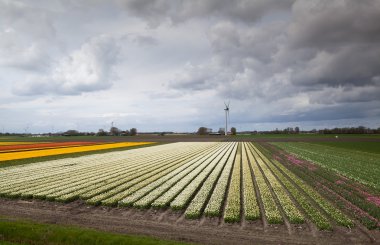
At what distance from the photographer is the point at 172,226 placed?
42.8ft

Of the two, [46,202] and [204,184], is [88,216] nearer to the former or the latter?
[46,202]

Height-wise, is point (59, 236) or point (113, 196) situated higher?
point (113, 196)

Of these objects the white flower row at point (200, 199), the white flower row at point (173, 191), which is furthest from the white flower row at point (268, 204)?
the white flower row at point (173, 191)

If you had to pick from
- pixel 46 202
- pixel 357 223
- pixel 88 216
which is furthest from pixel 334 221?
pixel 46 202

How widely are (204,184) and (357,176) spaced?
1418 centimetres

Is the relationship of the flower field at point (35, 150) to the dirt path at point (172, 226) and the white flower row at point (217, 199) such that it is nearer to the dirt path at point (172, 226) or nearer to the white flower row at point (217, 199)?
the dirt path at point (172, 226)

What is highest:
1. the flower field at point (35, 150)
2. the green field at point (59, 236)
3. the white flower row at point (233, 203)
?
the flower field at point (35, 150)

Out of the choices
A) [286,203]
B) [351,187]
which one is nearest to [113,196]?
[286,203]

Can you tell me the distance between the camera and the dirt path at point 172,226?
11.4 m

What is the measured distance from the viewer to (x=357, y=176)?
2456 centimetres

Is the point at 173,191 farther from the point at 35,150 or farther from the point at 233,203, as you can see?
the point at 35,150

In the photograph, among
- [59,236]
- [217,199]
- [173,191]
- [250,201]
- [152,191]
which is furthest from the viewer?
[152,191]

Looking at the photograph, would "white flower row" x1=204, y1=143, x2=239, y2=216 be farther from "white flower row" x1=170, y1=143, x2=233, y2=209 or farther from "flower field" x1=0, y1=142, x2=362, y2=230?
"white flower row" x1=170, y1=143, x2=233, y2=209

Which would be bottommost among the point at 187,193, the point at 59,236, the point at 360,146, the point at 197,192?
the point at 59,236
